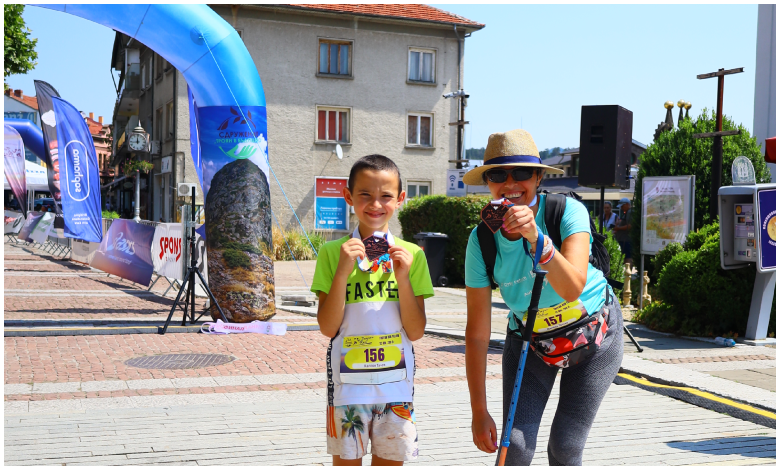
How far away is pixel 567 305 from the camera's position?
2.79m

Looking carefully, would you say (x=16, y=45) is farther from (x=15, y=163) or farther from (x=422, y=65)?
(x=422, y=65)

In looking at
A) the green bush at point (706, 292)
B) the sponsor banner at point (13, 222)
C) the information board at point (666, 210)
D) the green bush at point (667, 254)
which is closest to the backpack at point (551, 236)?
the green bush at point (706, 292)

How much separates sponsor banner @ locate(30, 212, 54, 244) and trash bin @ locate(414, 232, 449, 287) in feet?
52.2

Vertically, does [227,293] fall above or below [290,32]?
below

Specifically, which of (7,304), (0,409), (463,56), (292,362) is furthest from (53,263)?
(0,409)

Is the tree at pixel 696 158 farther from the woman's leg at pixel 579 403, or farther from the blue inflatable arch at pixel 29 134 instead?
the blue inflatable arch at pixel 29 134

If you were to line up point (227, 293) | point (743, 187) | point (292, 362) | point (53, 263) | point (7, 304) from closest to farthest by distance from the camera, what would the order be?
point (292, 362) → point (743, 187) → point (227, 293) → point (7, 304) → point (53, 263)

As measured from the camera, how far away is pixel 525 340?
8.68ft

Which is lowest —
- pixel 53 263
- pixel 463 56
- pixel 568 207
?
pixel 53 263

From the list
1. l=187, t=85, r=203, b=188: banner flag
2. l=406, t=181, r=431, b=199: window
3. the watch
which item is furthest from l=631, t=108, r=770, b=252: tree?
the watch

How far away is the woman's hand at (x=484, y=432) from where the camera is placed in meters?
2.78

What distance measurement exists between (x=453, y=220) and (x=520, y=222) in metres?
14.1

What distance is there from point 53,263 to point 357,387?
69.1 feet

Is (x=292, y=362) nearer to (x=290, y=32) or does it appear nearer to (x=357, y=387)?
(x=357, y=387)
